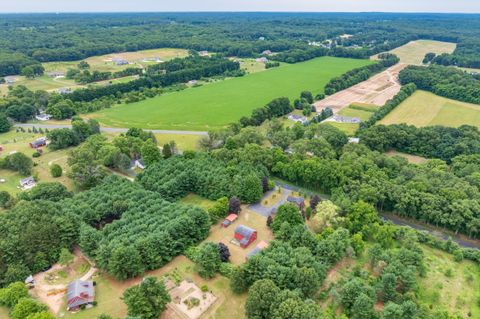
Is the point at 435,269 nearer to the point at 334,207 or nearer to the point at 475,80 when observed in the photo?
the point at 334,207

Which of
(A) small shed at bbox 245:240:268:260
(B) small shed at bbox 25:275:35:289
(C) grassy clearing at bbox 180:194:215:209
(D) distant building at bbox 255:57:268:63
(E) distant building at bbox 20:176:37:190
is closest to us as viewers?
(B) small shed at bbox 25:275:35:289

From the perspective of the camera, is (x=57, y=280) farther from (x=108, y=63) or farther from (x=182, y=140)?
(x=108, y=63)

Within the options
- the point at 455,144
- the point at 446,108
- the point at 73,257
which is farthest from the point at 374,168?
the point at 446,108

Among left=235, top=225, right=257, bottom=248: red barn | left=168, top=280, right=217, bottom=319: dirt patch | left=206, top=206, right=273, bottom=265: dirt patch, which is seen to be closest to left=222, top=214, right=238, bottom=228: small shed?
left=206, top=206, right=273, bottom=265: dirt patch

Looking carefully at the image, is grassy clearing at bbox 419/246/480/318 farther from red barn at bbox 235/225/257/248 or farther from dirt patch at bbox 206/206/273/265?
red barn at bbox 235/225/257/248

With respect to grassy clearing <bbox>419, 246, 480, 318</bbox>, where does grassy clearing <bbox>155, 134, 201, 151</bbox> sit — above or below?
above

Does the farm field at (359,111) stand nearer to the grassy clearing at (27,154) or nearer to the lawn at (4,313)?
the grassy clearing at (27,154)
